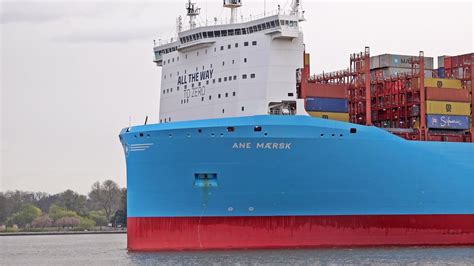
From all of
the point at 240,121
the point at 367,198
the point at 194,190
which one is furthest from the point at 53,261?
the point at 367,198

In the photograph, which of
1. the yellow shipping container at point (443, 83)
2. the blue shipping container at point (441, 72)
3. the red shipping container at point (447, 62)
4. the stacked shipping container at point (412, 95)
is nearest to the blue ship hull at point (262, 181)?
the stacked shipping container at point (412, 95)

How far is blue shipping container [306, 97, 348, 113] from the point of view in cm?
4497

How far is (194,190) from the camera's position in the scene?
4141 cm

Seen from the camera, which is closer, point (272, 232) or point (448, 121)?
point (272, 232)

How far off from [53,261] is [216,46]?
11.7 metres

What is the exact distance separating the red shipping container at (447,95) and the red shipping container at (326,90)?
13.3 feet

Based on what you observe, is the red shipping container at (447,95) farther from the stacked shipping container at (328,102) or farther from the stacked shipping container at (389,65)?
the stacked shipping container at (328,102)

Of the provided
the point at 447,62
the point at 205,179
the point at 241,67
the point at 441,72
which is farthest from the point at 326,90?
the point at 447,62

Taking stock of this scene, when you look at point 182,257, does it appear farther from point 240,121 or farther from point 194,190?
point 240,121

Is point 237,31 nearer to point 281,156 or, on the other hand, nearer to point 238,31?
point 238,31

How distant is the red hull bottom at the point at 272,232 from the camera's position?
135ft

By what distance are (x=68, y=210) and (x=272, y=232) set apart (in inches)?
3141

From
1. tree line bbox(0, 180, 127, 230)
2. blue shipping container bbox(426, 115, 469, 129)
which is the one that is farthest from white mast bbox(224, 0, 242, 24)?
tree line bbox(0, 180, 127, 230)

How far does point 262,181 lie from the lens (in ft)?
136
